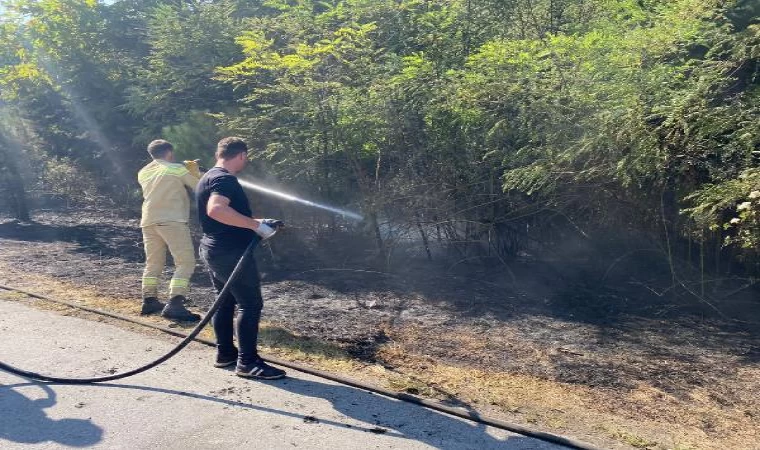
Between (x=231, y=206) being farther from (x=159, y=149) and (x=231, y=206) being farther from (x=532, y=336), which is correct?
(x=532, y=336)

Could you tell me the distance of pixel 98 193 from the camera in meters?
13.7

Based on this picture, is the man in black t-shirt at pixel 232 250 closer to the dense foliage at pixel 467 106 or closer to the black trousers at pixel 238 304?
the black trousers at pixel 238 304

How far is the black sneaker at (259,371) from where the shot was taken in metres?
5.16

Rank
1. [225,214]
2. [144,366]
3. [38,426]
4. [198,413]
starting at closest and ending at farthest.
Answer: [38,426] < [198,413] < [225,214] < [144,366]

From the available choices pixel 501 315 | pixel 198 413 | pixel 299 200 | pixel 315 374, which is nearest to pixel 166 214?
pixel 299 200

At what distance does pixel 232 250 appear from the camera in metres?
5.40

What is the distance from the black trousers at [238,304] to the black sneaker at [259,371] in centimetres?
4

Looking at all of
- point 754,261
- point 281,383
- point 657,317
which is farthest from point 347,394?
point 754,261

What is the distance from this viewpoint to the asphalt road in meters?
4.14

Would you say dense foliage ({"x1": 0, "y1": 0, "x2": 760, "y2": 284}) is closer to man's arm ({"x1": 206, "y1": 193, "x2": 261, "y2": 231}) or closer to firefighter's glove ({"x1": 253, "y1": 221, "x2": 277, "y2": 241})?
firefighter's glove ({"x1": 253, "y1": 221, "x2": 277, "y2": 241})

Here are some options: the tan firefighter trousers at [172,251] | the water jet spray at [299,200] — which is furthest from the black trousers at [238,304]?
the water jet spray at [299,200]

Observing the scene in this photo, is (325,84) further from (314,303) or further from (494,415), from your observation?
(494,415)

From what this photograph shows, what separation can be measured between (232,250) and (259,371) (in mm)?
958

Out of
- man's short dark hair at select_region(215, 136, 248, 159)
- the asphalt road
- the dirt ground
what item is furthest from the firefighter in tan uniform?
man's short dark hair at select_region(215, 136, 248, 159)
